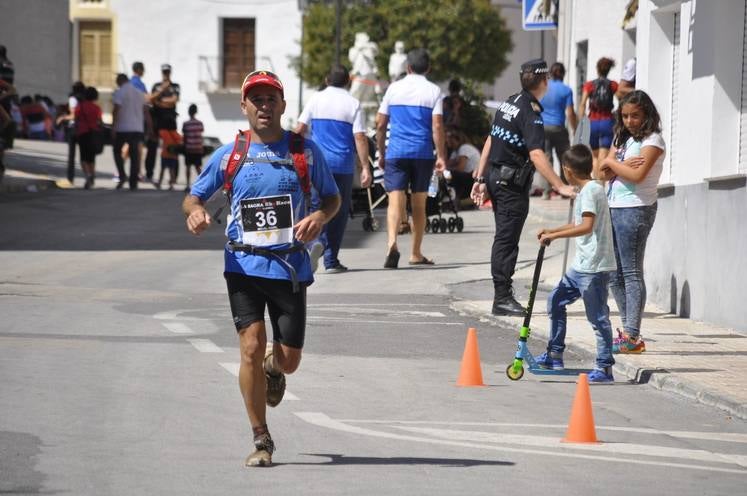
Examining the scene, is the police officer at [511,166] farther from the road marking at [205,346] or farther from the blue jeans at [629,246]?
the road marking at [205,346]

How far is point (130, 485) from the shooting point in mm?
7254

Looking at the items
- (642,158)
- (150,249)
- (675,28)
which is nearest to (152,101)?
(150,249)

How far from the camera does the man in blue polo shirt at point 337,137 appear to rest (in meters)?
18.0

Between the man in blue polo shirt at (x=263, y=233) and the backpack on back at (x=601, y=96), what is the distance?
493 inches

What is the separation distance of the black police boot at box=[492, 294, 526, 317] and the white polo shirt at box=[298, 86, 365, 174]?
406 cm

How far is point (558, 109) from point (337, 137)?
22.3ft

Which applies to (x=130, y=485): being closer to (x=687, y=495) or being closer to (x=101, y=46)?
(x=687, y=495)

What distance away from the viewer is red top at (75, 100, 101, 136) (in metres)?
30.8

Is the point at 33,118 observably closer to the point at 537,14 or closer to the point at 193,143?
the point at 193,143

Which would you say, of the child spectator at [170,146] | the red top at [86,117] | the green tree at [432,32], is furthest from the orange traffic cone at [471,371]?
the green tree at [432,32]

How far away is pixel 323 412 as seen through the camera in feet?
30.9

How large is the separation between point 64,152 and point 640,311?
104 feet

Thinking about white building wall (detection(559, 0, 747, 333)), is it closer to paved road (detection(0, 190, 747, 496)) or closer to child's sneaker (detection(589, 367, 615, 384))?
paved road (detection(0, 190, 747, 496))

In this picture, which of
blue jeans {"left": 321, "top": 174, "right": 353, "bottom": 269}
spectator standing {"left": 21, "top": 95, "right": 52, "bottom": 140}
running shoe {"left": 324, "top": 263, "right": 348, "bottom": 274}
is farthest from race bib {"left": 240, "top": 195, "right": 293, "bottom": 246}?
spectator standing {"left": 21, "top": 95, "right": 52, "bottom": 140}
